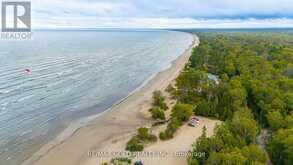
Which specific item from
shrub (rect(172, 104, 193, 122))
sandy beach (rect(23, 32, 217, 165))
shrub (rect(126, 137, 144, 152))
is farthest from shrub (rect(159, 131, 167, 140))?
shrub (rect(172, 104, 193, 122))

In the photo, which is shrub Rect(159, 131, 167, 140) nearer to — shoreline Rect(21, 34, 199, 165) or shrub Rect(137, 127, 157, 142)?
shrub Rect(137, 127, 157, 142)

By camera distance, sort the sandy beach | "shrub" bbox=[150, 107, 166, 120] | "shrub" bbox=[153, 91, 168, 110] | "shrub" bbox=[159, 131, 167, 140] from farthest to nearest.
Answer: "shrub" bbox=[153, 91, 168, 110], "shrub" bbox=[150, 107, 166, 120], "shrub" bbox=[159, 131, 167, 140], the sandy beach

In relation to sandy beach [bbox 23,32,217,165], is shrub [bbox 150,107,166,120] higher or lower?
higher

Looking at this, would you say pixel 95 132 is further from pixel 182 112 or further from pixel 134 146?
pixel 182 112

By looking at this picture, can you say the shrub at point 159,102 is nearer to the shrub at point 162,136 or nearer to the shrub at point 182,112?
the shrub at point 182,112

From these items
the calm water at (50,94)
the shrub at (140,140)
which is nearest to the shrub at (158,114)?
the shrub at (140,140)

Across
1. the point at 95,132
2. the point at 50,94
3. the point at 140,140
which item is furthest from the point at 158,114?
the point at 50,94

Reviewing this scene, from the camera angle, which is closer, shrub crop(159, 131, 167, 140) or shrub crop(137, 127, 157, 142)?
shrub crop(137, 127, 157, 142)

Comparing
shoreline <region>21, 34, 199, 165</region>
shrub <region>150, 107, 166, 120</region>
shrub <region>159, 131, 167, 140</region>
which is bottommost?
shoreline <region>21, 34, 199, 165</region>
